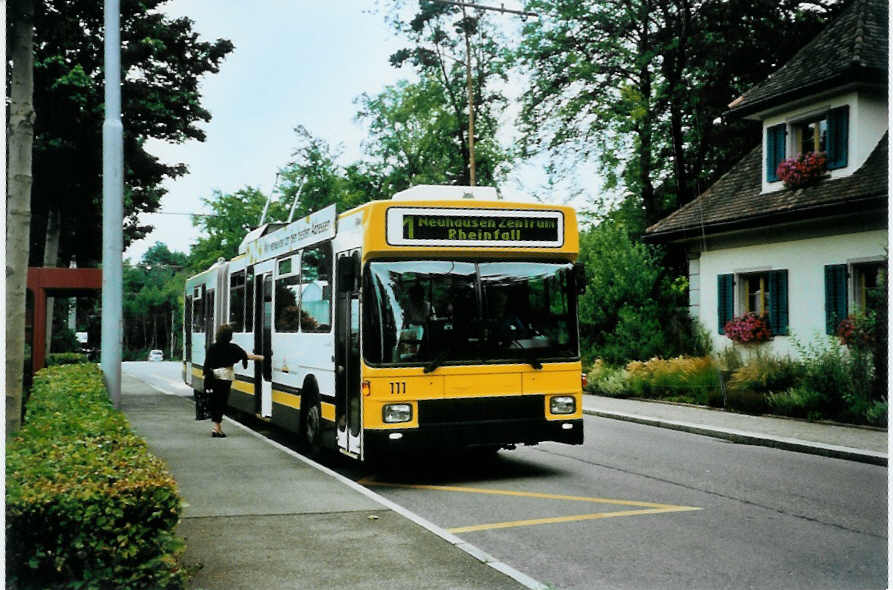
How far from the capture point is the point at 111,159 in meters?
11.6

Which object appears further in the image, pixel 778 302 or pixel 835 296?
pixel 778 302

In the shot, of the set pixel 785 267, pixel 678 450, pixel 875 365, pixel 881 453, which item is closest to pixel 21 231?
pixel 678 450

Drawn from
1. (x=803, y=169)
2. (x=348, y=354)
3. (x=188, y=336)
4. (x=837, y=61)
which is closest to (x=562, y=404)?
(x=348, y=354)

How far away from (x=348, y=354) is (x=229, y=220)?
159 feet

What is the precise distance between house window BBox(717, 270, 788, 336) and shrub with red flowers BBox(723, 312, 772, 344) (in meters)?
0.14

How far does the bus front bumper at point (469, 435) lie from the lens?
9422 mm

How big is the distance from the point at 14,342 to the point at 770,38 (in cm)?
2396

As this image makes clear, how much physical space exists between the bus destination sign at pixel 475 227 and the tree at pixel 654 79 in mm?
19284

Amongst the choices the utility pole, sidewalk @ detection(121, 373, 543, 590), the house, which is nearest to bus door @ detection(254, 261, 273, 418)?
sidewalk @ detection(121, 373, 543, 590)

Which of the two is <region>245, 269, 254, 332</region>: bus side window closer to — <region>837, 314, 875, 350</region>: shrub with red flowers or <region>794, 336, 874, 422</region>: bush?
<region>794, 336, 874, 422</region>: bush

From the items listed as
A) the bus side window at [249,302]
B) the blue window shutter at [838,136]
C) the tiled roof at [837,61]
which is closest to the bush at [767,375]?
the blue window shutter at [838,136]

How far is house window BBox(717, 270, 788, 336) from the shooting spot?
19.9 meters

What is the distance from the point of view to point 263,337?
47.5ft

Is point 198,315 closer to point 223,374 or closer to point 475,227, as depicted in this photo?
point 223,374
